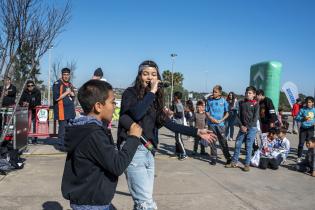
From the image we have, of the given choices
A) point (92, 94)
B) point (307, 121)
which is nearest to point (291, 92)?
point (307, 121)

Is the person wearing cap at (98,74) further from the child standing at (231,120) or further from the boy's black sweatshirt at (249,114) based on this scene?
the child standing at (231,120)

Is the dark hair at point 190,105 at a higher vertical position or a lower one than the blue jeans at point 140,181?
higher

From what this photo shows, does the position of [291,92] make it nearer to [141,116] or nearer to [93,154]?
[141,116]

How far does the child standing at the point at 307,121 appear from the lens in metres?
8.19

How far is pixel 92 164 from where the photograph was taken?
2148 mm

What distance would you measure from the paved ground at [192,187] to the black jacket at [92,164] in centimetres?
242

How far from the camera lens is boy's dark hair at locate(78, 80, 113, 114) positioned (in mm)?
2223

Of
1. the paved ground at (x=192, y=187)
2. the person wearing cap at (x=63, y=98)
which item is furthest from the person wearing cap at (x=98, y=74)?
the paved ground at (x=192, y=187)

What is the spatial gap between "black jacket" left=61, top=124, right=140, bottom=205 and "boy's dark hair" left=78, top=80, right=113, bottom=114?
0.16m

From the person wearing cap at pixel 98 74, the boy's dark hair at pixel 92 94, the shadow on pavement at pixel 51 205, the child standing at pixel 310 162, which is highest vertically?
the person wearing cap at pixel 98 74

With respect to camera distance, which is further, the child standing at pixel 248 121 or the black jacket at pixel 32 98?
the black jacket at pixel 32 98

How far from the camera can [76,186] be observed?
2.18 metres

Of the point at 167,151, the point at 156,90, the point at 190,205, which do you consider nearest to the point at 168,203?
the point at 190,205

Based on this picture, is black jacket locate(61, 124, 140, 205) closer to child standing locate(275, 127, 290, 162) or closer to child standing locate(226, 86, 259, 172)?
child standing locate(226, 86, 259, 172)
